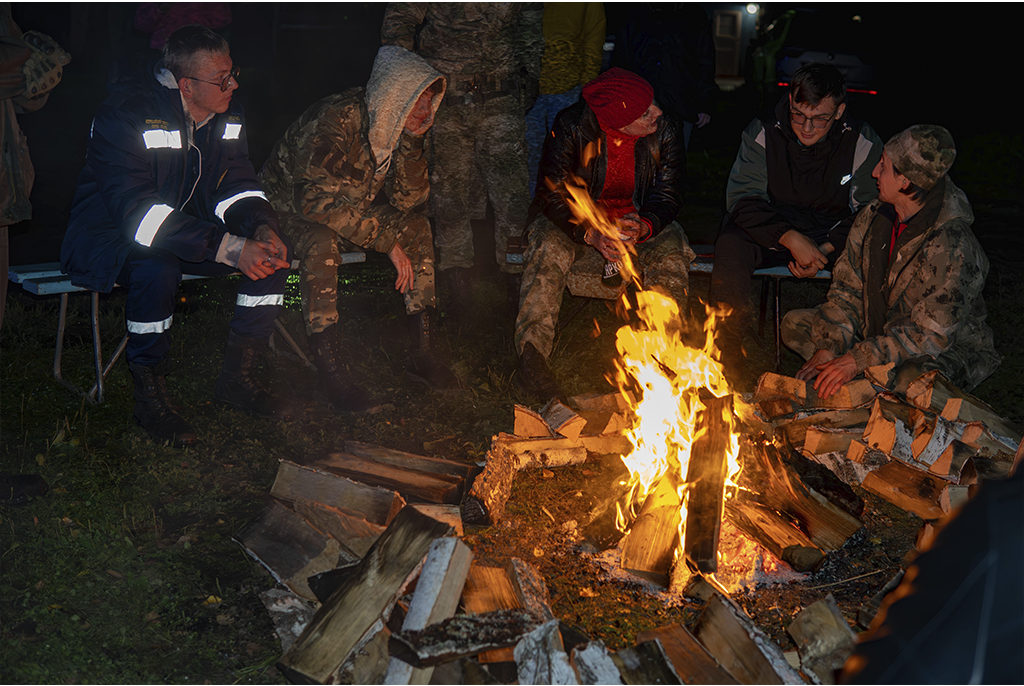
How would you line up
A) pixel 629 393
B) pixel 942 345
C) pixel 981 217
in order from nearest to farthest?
pixel 942 345, pixel 629 393, pixel 981 217

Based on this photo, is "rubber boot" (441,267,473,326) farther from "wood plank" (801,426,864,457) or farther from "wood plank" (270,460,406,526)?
"wood plank" (801,426,864,457)

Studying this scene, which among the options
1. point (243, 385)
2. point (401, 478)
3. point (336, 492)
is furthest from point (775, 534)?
point (243, 385)

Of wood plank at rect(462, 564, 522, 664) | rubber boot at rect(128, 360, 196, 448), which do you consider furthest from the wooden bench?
wood plank at rect(462, 564, 522, 664)

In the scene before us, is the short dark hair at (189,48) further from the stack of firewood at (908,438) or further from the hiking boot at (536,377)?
the stack of firewood at (908,438)

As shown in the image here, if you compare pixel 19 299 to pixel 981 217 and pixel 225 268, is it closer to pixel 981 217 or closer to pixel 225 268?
pixel 225 268

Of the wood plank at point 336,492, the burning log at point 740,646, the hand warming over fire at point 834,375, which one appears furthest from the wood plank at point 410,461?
the hand warming over fire at point 834,375

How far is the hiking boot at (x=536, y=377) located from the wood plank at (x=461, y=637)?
2098mm

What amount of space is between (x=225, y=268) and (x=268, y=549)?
2.02m

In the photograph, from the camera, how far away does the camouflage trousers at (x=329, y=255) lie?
450cm

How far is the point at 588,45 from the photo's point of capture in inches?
243

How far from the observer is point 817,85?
15.5ft

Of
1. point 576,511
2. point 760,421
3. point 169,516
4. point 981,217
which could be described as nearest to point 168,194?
point 169,516

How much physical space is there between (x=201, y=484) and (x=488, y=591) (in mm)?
1706

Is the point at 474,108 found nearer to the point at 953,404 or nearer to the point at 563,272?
the point at 563,272
